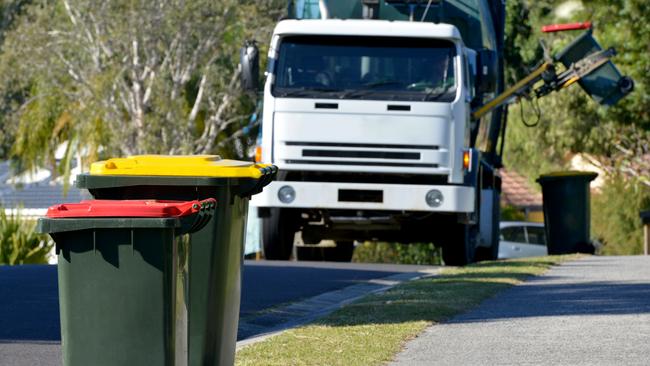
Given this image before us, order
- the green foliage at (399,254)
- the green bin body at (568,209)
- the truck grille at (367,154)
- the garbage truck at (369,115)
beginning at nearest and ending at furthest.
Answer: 1. the garbage truck at (369,115)
2. the truck grille at (367,154)
3. the green bin body at (568,209)
4. the green foliage at (399,254)

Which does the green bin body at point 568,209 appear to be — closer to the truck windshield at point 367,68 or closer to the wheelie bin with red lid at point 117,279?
the truck windshield at point 367,68

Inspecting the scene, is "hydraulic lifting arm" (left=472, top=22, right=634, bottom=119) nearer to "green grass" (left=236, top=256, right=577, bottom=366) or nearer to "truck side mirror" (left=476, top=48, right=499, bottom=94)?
"truck side mirror" (left=476, top=48, right=499, bottom=94)

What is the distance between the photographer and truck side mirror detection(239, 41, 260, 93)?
16609mm

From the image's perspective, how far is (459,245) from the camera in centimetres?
1823

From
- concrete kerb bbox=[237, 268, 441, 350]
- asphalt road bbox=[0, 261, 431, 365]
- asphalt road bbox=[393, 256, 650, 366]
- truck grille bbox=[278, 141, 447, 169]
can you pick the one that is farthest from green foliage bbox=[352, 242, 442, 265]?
asphalt road bbox=[393, 256, 650, 366]

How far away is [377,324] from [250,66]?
733cm

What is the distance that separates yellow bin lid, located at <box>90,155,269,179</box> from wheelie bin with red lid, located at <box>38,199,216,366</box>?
1.00 meters

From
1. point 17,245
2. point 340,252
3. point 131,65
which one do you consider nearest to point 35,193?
point 131,65

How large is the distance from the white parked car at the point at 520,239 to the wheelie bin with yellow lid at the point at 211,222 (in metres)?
26.2

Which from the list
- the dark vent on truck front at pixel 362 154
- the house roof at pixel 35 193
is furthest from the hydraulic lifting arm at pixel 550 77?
the house roof at pixel 35 193

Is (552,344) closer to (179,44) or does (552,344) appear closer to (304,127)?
(304,127)

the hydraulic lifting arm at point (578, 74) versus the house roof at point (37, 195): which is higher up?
the hydraulic lifting arm at point (578, 74)

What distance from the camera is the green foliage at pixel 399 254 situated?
3216 cm

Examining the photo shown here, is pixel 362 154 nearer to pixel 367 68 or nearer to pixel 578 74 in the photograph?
pixel 367 68
